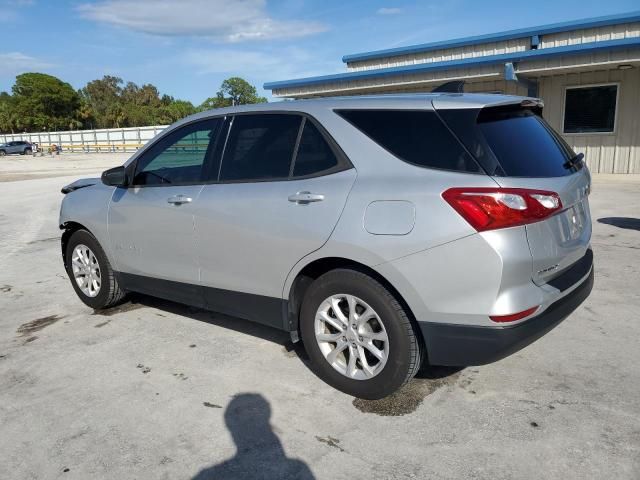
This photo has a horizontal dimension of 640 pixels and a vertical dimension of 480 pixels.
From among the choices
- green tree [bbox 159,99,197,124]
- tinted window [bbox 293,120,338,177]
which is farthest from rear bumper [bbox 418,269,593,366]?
green tree [bbox 159,99,197,124]

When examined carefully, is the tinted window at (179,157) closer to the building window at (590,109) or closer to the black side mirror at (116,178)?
the black side mirror at (116,178)

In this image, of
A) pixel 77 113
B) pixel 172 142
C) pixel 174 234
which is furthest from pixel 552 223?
pixel 77 113

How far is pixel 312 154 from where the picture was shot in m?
3.33

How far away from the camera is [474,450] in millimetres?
2688

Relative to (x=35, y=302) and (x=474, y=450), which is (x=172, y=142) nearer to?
(x=35, y=302)

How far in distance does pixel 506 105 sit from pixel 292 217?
1.42 metres

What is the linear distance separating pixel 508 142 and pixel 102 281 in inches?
145

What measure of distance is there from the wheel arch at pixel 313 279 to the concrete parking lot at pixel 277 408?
0.44 metres

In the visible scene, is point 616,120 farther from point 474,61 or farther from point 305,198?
point 305,198

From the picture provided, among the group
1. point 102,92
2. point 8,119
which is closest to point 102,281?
point 8,119

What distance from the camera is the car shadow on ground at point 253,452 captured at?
8.43 feet

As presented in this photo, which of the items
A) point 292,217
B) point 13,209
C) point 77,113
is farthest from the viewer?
point 77,113

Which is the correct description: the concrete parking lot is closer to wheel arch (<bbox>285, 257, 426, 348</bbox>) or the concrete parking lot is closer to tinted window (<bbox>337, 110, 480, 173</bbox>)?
wheel arch (<bbox>285, 257, 426, 348</bbox>)

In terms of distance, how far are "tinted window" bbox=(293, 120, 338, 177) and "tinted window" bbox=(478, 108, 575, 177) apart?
91cm
